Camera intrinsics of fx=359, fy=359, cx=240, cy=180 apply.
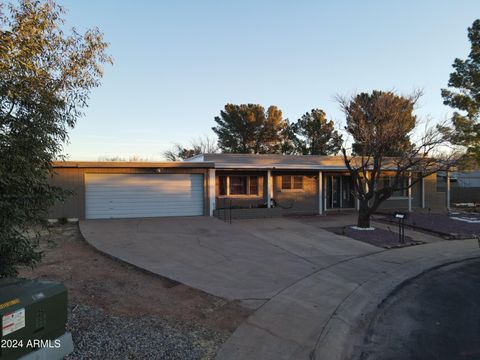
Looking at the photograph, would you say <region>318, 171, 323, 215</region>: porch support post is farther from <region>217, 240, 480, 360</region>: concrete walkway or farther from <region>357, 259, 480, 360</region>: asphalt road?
<region>357, 259, 480, 360</region>: asphalt road

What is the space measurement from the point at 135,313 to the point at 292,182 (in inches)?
592

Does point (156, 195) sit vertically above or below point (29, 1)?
below

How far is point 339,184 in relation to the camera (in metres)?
21.2

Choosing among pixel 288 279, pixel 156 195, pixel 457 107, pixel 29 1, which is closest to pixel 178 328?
pixel 288 279

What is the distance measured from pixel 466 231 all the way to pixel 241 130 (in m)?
25.9

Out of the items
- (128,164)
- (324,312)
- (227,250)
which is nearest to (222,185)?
(128,164)

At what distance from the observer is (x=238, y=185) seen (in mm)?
18734

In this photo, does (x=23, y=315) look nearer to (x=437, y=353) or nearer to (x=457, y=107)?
(x=437, y=353)

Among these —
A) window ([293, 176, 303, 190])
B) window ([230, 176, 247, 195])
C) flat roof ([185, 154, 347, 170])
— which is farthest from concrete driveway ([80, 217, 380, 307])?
window ([293, 176, 303, 190])

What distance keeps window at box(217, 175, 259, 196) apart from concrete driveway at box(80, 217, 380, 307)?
360 centimetres

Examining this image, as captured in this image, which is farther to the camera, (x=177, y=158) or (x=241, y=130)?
(x=177, y=158)

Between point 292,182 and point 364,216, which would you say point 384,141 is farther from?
point 292,182

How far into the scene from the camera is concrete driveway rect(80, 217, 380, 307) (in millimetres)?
7273

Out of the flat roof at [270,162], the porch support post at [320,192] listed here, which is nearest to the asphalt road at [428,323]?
the flat roof at [270,162]
